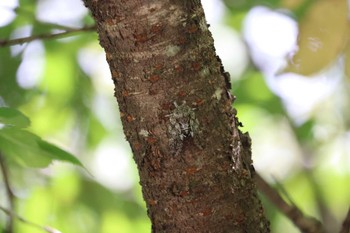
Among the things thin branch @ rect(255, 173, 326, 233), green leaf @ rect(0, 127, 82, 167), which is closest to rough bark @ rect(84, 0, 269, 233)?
green leaf @ rect(0, 127, 82, 167)

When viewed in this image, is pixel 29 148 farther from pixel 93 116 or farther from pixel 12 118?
pixel 93 116

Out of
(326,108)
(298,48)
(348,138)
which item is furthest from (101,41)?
(348,138)

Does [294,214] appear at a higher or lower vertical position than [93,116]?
lower

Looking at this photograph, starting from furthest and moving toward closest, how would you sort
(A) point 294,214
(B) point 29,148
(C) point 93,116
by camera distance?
(C) point 93,116 < (A) point 294,214 < (B) point 29,148

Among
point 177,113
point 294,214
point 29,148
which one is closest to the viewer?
point 177,113

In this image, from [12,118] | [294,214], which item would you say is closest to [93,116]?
[294,214]

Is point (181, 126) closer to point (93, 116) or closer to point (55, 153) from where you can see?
point (55, 153)

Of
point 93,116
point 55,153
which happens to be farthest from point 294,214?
point 93,116

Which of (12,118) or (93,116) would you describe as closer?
(12,118)
